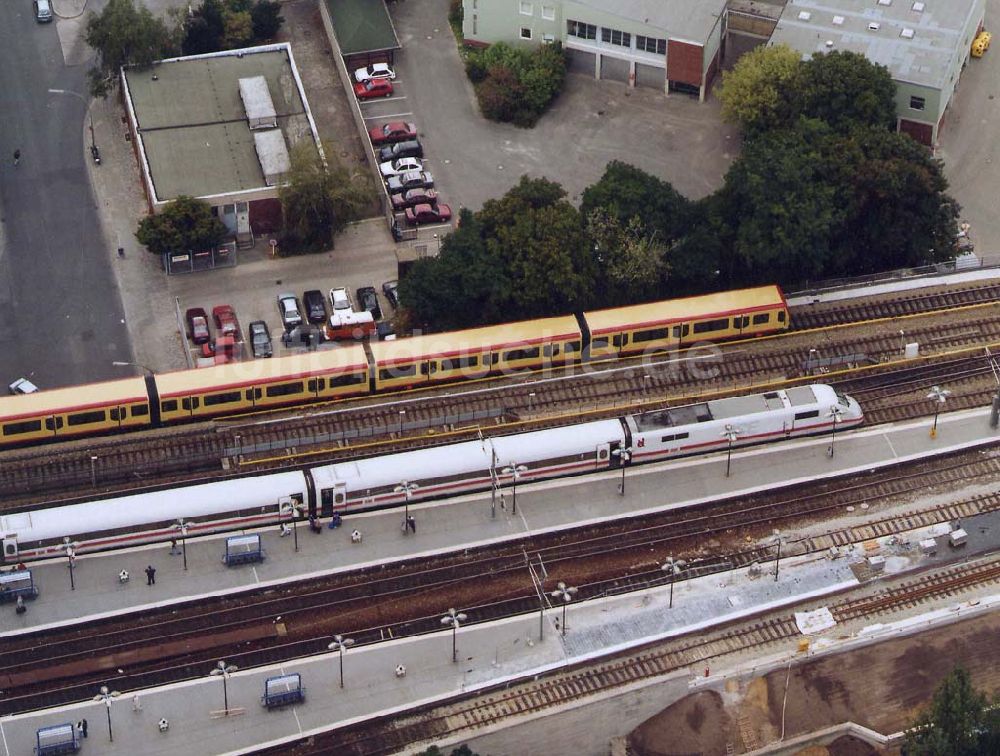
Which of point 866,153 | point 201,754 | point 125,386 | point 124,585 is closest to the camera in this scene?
point 201,754

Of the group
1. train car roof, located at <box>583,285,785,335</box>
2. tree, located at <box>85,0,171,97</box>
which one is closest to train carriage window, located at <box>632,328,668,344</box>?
train car roof, located at <box>583,285,785,335</box>

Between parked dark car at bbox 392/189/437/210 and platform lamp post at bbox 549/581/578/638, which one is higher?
parked dark car at bbox 392/189/437/210

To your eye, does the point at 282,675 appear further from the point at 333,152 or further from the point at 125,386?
the point at 333,152

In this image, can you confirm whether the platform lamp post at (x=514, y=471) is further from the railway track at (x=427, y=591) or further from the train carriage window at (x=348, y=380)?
the train carriage window at (x=348, y=380)

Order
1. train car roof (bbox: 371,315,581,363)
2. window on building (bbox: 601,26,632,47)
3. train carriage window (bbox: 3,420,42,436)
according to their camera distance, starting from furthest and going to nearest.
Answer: window on building (bbox: 601,26,632,47) < train car roof (bbox: 371,315,581,363) < train carriage window (bbox: 3,420,42,436)

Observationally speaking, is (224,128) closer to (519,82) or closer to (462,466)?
(519,82)

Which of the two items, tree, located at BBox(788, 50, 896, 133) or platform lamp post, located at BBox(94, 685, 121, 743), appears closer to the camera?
platform lamp post, located at BBox(94, 685, 121, 743)

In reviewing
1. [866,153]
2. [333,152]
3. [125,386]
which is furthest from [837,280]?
[125,386]

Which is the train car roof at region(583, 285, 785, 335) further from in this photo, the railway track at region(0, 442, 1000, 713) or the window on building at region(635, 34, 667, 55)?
the window on building at region(635, 34, 667, 55)
